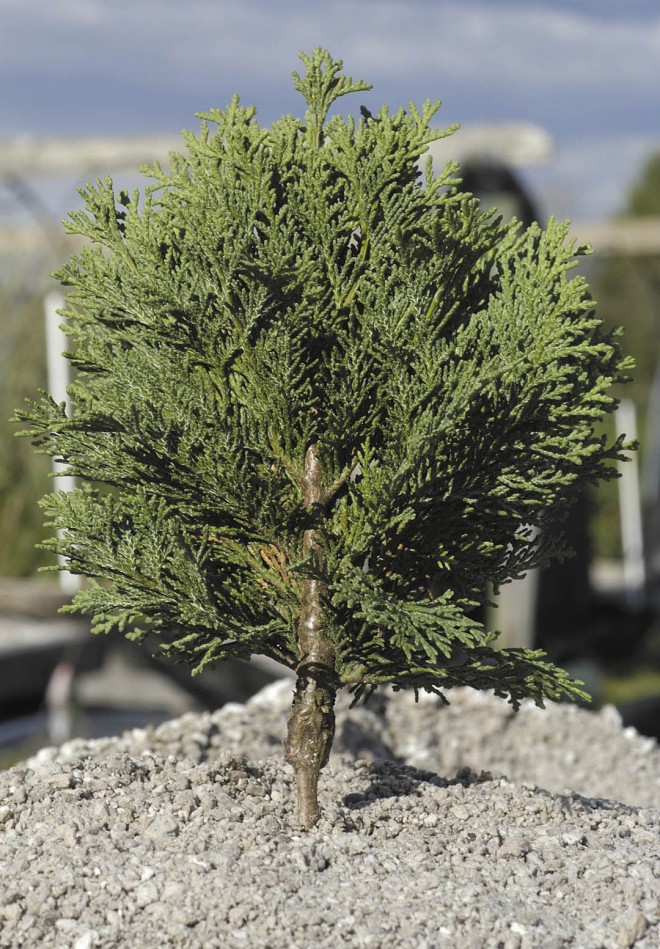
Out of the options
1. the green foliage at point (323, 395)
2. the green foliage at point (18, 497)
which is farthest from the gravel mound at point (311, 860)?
the green foliage at point (18, 497)

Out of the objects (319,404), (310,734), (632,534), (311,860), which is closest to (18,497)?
(632,534)

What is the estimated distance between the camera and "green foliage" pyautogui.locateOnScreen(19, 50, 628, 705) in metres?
3.38

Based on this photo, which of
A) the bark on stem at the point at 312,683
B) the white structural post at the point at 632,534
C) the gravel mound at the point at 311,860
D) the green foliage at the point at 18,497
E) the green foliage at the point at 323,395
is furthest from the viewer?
the white structural post at the point at 632,534

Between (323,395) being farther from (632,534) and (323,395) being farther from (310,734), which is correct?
(632,534)

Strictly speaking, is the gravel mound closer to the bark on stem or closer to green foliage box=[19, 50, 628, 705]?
the bark on stem

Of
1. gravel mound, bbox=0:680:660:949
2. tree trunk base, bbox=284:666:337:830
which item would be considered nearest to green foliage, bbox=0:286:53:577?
gravel mound, bbox=0:680:660:949

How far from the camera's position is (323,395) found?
3584mm

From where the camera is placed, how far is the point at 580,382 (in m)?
3.58

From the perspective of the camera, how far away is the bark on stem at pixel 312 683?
360cm

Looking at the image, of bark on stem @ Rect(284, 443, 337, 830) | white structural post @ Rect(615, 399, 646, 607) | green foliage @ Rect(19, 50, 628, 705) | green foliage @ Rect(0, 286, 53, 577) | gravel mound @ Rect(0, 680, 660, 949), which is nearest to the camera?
gravel mound @ Rect(0, 680, 660, 949)

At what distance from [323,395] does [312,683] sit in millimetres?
953

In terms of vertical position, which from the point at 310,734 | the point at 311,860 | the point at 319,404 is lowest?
the point at 311,860

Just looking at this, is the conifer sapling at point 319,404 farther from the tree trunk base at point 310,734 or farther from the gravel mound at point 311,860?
the gravel mound at point 311,860

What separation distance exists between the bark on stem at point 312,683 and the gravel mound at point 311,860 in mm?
160
